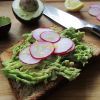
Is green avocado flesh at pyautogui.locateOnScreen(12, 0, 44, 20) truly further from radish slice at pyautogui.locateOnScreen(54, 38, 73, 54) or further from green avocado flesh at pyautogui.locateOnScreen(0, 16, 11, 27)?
radish slice at pyautogui.locateOnScreen(54, 38, 73, 54)

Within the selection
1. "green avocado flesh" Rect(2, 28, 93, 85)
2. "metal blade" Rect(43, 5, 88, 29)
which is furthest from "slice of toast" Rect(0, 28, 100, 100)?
"metal blade" Rect(43, 5, 88, 29)

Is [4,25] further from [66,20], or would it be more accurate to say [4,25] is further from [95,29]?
[95,29]

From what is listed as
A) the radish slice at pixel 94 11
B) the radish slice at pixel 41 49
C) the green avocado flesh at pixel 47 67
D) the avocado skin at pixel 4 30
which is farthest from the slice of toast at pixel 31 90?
the radish slice at pixel 94 11

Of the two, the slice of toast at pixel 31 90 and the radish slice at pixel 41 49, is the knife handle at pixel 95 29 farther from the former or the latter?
the slice of toast at pixel 31 90

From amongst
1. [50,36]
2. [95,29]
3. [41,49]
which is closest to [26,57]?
[41,49]

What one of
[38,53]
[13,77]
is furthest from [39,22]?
[13,77]
